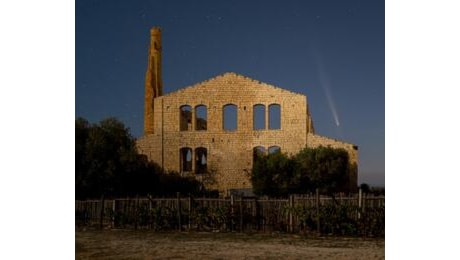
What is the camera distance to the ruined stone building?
7.30m

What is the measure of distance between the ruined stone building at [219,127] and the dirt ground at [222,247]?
78 cm

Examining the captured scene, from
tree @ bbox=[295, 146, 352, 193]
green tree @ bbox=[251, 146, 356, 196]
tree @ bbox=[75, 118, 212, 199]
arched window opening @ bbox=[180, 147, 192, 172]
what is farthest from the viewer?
tree @ bbox=[75, 118, 212, 199]

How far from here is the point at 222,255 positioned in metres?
7.23

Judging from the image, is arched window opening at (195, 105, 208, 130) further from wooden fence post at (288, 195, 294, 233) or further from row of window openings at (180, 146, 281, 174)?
wooden fence post at (288, 195, 294, 233)

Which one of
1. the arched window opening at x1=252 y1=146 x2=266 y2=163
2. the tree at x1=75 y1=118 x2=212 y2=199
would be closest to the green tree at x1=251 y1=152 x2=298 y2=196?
the arched window opening at x1=252 y1=146 x2=266 y2=163

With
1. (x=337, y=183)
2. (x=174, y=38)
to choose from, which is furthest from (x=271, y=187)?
(x=174, y=38)

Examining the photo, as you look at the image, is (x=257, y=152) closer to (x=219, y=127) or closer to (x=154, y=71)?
(x=219, y=127)

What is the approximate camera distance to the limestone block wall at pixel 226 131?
7324 millimetres

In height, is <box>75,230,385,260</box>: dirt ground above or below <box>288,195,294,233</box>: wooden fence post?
below

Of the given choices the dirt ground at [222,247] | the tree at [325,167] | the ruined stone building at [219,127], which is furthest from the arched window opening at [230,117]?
the dirt ground at [222,247]

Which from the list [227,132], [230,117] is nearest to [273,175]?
[227,132]

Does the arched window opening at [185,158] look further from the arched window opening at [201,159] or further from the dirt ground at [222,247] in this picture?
the dirt ground at [222,247]

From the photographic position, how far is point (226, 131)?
786cm
